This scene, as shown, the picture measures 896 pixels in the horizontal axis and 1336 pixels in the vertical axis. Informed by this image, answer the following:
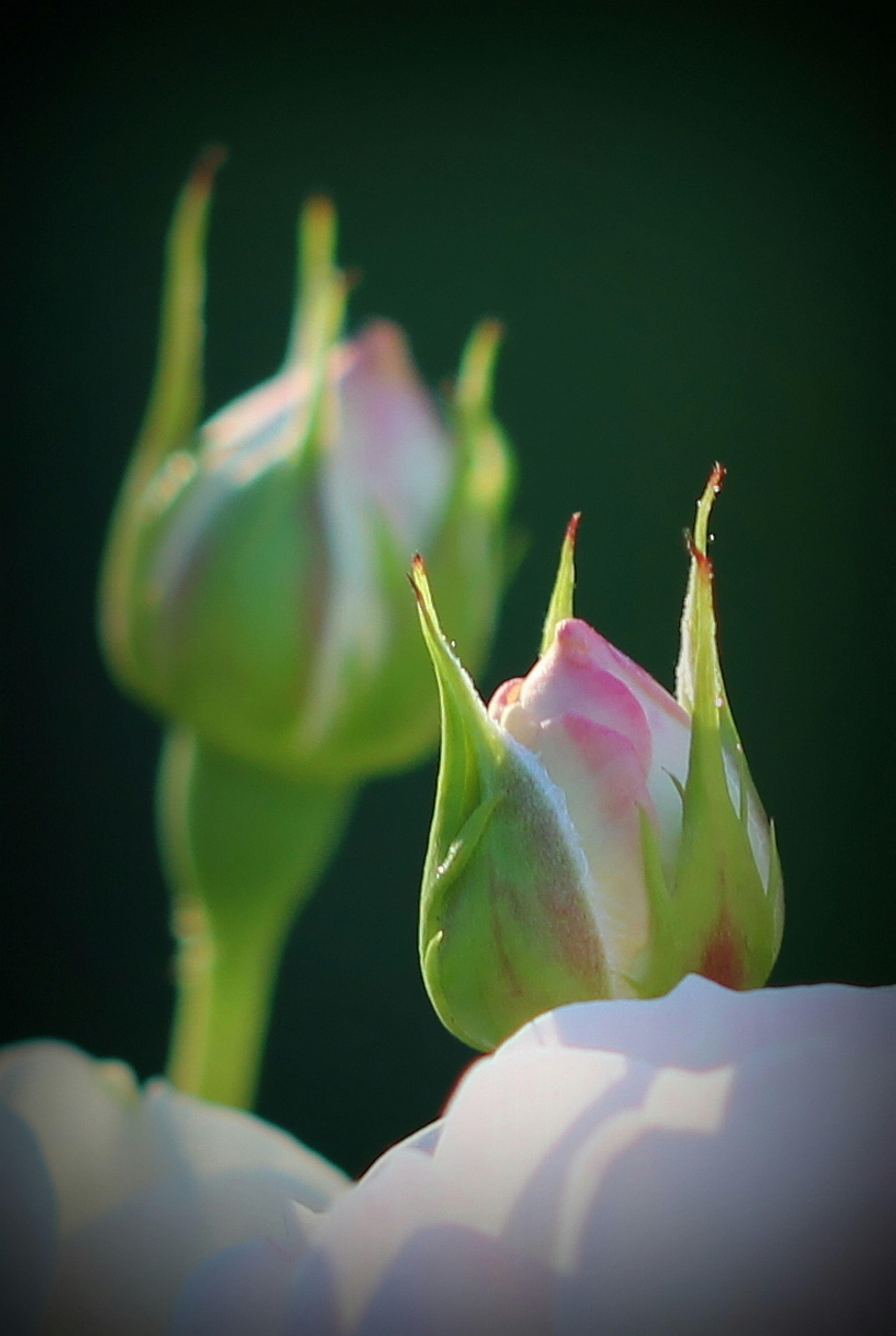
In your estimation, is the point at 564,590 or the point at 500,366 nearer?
the point at 564,590

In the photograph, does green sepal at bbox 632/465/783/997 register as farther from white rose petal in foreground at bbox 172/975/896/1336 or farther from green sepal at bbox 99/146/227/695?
green sepal at bbox 99/146/227/695

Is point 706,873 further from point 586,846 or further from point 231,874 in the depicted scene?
point 231,874

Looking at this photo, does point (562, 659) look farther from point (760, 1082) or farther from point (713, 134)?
point (713, 134)

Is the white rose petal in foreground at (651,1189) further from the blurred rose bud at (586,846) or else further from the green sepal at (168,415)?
the green sepal at (168,415)

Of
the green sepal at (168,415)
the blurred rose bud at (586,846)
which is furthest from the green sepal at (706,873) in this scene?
the green sepal at (168,415)

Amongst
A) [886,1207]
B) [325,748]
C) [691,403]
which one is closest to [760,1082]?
[886,1207]

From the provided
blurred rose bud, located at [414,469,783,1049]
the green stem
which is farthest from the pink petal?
the green stem

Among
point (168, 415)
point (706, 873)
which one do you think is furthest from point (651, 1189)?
point (168, 415)
